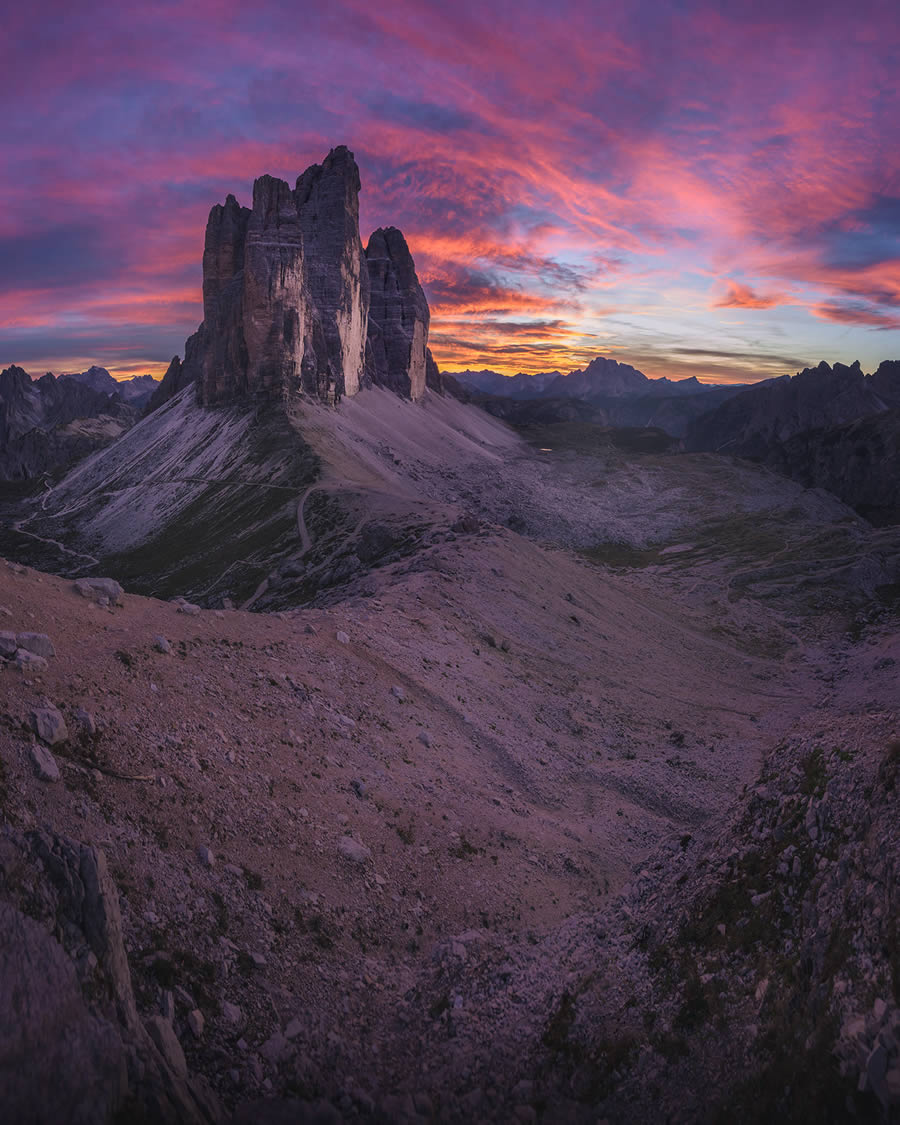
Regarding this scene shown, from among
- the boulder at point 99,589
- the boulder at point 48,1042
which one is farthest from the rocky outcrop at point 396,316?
the boulder at point 48,1042

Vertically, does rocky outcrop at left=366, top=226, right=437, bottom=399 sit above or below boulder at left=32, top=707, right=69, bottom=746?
above

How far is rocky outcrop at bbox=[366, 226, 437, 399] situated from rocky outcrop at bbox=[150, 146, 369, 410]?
1771 centimetres

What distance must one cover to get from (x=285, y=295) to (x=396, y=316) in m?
64.2

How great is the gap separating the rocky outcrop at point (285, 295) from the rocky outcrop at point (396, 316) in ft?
58.1

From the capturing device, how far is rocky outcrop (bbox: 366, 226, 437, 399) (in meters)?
148

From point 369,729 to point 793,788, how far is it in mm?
12404

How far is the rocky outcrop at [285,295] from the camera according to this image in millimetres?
91438

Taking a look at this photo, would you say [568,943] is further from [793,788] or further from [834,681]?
[834,681]

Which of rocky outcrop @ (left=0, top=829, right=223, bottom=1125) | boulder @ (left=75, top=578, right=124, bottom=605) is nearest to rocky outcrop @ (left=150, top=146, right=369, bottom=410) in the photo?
boulder @ (left=75, top=578, right=124, bottom=605)

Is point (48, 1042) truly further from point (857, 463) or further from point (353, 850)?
point (857, 463)

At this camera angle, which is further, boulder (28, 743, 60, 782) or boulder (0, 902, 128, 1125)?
boulder (28, 743, 60, 782)

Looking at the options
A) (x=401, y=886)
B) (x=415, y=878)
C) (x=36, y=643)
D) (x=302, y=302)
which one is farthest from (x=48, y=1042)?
(x=302, y=302)

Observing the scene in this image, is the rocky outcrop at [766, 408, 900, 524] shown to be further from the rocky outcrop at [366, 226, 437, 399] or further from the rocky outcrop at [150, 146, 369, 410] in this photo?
the rocky outcrop at [150, 146, 369, 410]

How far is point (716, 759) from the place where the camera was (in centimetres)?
2753
